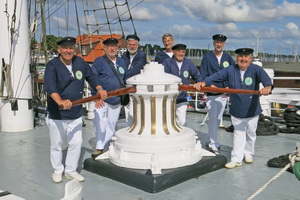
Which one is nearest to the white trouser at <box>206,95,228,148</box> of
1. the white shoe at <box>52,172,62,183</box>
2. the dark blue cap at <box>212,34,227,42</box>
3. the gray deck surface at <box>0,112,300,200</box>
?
the gray deck surface at <box>0,112,300,200</box>

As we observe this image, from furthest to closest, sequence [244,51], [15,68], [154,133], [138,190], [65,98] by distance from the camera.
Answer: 1. [15,68]
2. [244,51]
3. [154,133]
4. [65,98]
5. [138,190]

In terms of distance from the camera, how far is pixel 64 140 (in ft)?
11.5

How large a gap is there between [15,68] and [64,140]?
2.61 metres

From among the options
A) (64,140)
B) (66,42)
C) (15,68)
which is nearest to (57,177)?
(64,140)

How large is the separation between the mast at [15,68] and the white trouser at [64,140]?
2.50 meters

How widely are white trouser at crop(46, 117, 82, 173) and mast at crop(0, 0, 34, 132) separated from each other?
8.21 ft

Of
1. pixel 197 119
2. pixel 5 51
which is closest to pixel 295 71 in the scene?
pixel 197 119

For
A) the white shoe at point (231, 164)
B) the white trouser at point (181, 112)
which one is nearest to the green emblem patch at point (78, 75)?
the white trouser at point (181, 112)

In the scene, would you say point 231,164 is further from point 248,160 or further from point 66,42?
point 66,42

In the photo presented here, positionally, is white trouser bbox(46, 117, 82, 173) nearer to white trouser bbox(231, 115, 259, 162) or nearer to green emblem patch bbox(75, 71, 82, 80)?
green emblem patch bbox(75, 71, 82, 80)

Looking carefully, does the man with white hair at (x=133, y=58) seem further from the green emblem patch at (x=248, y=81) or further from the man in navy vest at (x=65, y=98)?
the green emblem patch at (x=248, y=81)

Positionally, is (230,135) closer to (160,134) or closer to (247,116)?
(247,116)

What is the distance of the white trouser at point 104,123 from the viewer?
4262 mm

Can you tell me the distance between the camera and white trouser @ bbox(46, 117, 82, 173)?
3394 millimetres
